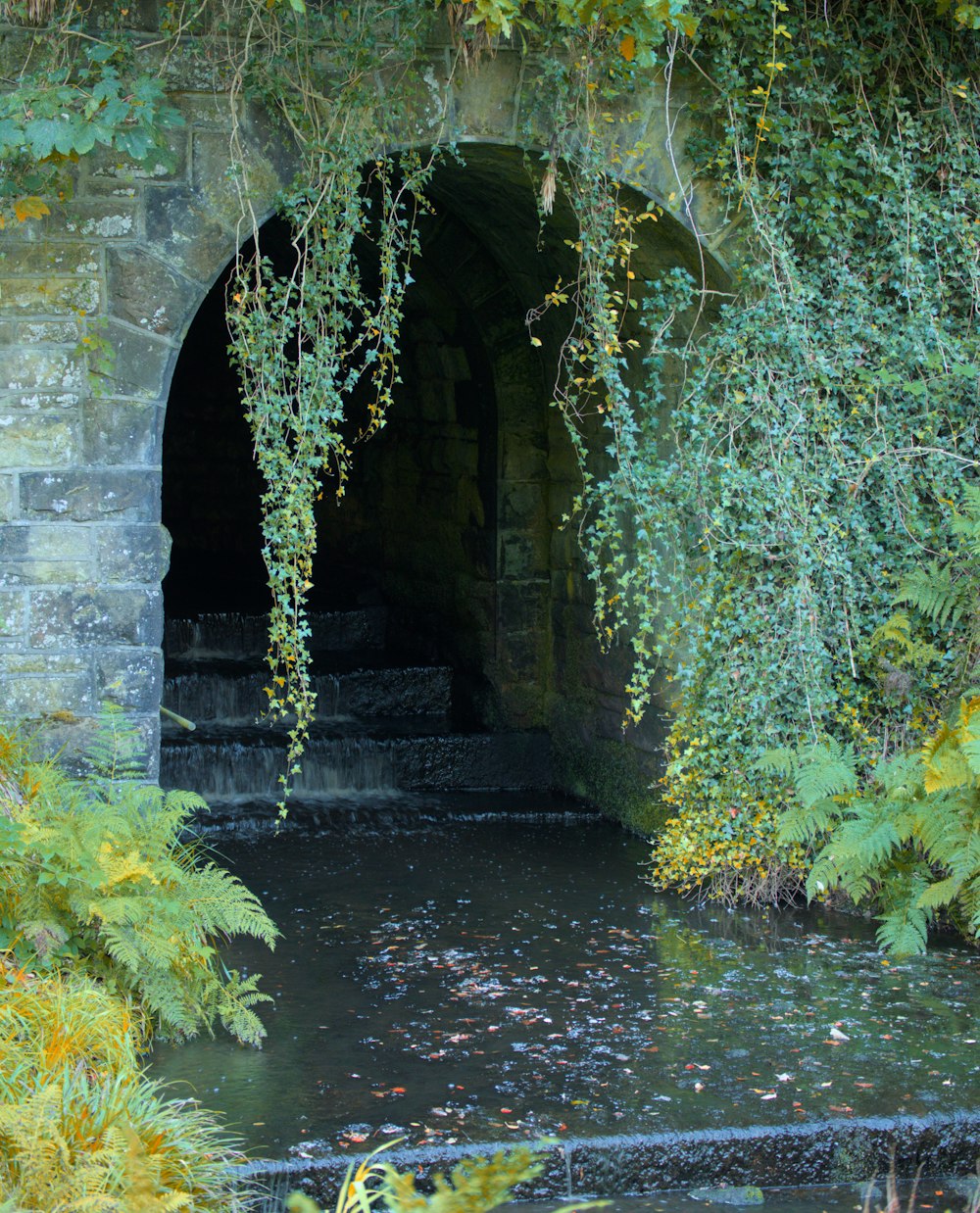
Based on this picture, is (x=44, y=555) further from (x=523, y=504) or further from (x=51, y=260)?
(x=523, y=504)

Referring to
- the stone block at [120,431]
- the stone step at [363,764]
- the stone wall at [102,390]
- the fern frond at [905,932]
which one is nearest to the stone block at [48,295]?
the stone wall at [102,390]

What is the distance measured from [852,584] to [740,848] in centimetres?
109

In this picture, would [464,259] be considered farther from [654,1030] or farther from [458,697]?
[654,1030]

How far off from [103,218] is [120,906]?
231 centimetres

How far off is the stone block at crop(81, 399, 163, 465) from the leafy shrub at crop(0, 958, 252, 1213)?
1.87m

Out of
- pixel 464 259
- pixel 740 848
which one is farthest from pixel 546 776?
pixel 464 259

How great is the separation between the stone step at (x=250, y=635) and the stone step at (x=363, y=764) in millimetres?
1161

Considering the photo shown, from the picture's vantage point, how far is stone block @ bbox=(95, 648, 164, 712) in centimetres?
491

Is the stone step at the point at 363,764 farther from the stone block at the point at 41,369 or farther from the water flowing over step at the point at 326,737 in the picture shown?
the stone block at the point at 41,369

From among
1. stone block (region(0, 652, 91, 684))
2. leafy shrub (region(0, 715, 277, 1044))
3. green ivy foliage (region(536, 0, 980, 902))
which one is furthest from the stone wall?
green ivy foliage (region(536, 0, 980, 902))

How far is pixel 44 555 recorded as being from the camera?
4.85m

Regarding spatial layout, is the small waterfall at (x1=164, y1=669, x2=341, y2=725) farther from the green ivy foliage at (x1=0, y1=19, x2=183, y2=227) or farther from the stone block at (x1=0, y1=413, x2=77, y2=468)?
the green ivy foliage at (x1=0, y1=19, x2=183, y2=227)

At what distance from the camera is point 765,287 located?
552cm

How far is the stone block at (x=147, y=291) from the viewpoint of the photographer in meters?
4.82
